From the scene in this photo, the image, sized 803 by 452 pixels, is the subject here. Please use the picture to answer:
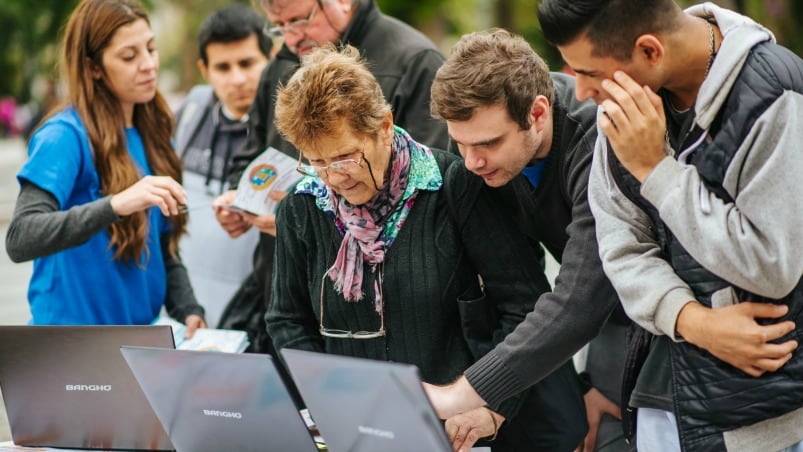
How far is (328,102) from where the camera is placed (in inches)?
98.7

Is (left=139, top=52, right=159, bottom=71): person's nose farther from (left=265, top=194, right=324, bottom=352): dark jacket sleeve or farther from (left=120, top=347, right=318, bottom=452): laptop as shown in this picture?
(left=120, top=347, right=318, bottom=452): laptop

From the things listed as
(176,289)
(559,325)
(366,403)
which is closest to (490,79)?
(559,325)

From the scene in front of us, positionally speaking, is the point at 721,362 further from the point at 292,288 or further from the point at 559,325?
the point at 292,288

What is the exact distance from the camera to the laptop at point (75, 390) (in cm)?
269

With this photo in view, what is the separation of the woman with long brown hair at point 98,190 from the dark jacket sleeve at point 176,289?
8cm

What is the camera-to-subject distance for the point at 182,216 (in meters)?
3.77

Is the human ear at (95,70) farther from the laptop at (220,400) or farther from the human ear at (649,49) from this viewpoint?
the human ear at (649,49)

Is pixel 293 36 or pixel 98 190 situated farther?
pixel 293 36

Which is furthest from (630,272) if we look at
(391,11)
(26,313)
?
(391,11)

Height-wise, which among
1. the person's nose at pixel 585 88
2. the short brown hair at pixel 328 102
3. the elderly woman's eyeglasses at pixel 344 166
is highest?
the person's nose at pixel 585 88

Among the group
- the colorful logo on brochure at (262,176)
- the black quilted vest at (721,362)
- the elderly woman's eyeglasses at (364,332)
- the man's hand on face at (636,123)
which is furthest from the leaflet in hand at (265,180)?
the black quilted vest at (721,362)

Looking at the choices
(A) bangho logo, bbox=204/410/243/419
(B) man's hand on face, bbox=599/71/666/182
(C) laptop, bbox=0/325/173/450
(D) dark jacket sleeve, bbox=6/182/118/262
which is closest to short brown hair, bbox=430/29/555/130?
(B) man's hand on face, bbox=599/71/666/182

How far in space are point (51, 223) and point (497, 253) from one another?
151cm

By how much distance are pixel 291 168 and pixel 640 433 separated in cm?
146
